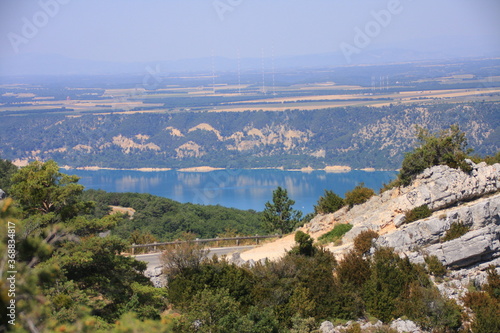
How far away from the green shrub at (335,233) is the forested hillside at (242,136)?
219 ft

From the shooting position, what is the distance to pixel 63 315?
25.4 feet

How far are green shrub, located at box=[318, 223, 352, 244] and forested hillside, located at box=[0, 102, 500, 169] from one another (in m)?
66.7

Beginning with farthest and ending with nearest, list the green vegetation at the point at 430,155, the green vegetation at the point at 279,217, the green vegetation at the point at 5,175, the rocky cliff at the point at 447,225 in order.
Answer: the green vegetation at the point at 5,175, the green vegetation at the point at 279,217, the green vegetation at the point at 430,155, the rocky cliff at the point at 447,225

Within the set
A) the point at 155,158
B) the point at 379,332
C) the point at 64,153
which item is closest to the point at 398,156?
the point at 155,158

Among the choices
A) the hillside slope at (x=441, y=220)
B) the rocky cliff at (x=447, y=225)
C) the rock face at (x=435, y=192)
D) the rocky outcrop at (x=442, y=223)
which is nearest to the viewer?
the rocky cliff at (x=447, y=225)

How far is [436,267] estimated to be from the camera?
12500 mm

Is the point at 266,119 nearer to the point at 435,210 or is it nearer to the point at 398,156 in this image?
the point at 398,156

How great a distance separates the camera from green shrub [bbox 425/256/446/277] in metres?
12.5

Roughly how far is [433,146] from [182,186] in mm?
62494

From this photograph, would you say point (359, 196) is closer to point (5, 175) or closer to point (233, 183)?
point (5, 175)

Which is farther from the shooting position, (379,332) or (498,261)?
(498,261)

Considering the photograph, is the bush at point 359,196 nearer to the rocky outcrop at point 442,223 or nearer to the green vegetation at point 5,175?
the rocky outcrop at point 442,223

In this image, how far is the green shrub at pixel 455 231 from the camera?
42.5ft

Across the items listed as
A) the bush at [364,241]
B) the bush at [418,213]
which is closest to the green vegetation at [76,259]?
the bush at [364,241]
